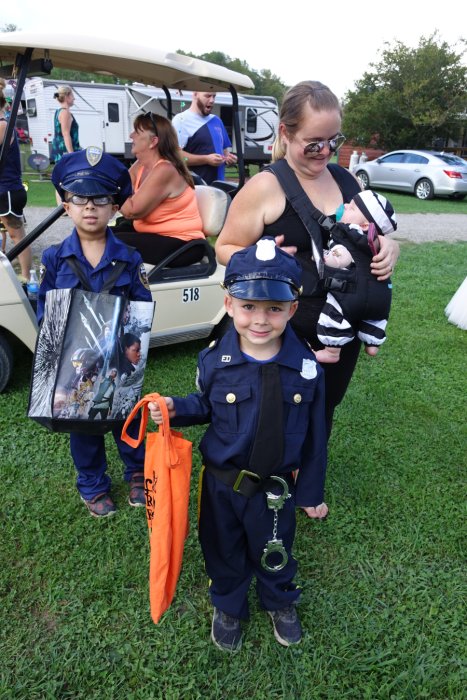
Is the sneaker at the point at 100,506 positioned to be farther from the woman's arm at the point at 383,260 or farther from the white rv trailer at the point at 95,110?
the white rv trailer at the point at 95,110

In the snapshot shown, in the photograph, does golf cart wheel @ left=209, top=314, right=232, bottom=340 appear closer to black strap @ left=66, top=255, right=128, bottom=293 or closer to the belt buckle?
black strap @ left=66, top=255, right=128, bottom=293

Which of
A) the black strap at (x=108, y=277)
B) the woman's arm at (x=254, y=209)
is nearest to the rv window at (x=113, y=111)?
the black strap at (x=108, y=277)

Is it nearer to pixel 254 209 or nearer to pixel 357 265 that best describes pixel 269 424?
pixel 357 265

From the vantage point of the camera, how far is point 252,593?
2199mm

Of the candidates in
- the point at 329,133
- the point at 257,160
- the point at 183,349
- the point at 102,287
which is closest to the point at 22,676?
the point at 102,287

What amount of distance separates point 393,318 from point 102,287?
3.85m

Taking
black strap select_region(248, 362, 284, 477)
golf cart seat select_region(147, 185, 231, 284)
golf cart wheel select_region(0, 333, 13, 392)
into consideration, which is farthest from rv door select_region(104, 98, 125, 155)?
black strap select_region(248, 362, 284, 477)

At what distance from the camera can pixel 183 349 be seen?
439 cm

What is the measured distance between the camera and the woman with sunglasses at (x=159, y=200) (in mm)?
3418

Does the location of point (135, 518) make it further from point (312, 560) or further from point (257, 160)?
point (257, 160)

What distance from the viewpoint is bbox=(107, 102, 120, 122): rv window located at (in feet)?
61.3

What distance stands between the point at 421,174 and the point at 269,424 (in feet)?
53.5

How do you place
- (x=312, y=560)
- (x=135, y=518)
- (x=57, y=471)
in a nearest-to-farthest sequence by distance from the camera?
(x=312, y=560) < (x=135, y=518) < (x=57, y=471)

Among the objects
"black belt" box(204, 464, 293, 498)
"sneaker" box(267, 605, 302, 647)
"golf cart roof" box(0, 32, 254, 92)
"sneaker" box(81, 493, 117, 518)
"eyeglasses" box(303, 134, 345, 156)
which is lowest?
"sneaker" box(81, 493, 117, 518)
